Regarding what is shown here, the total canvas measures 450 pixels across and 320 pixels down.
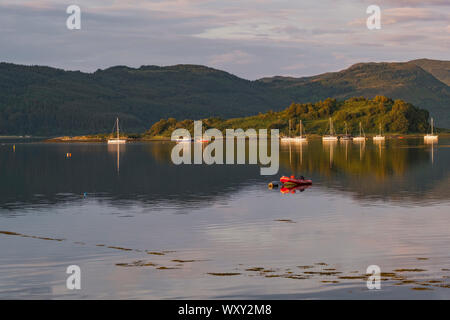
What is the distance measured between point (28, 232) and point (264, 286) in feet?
82.7

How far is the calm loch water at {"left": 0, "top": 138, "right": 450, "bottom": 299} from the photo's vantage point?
106 feet

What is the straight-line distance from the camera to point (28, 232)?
165 ft

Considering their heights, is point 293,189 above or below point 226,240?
above

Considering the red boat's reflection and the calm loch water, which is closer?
the calm loch water

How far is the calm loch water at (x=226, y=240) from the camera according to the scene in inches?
1267

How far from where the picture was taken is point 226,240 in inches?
1812

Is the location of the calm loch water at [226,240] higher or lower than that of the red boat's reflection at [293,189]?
lower

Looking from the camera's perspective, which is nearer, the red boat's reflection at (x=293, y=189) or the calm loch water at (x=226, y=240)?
the calm loch water at (x=226, y=240)

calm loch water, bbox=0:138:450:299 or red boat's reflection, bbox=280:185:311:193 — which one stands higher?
red boat's reflection, bbox=280:185:311:193

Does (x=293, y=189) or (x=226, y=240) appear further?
(x=293, y=189)

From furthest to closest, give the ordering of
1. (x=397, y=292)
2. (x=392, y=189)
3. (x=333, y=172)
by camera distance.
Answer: (x=333, y=172)
(x=392, y=189)
(x=397, y=292)

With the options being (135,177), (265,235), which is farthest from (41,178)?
(265,235)

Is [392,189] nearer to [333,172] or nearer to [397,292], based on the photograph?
[333,172]
